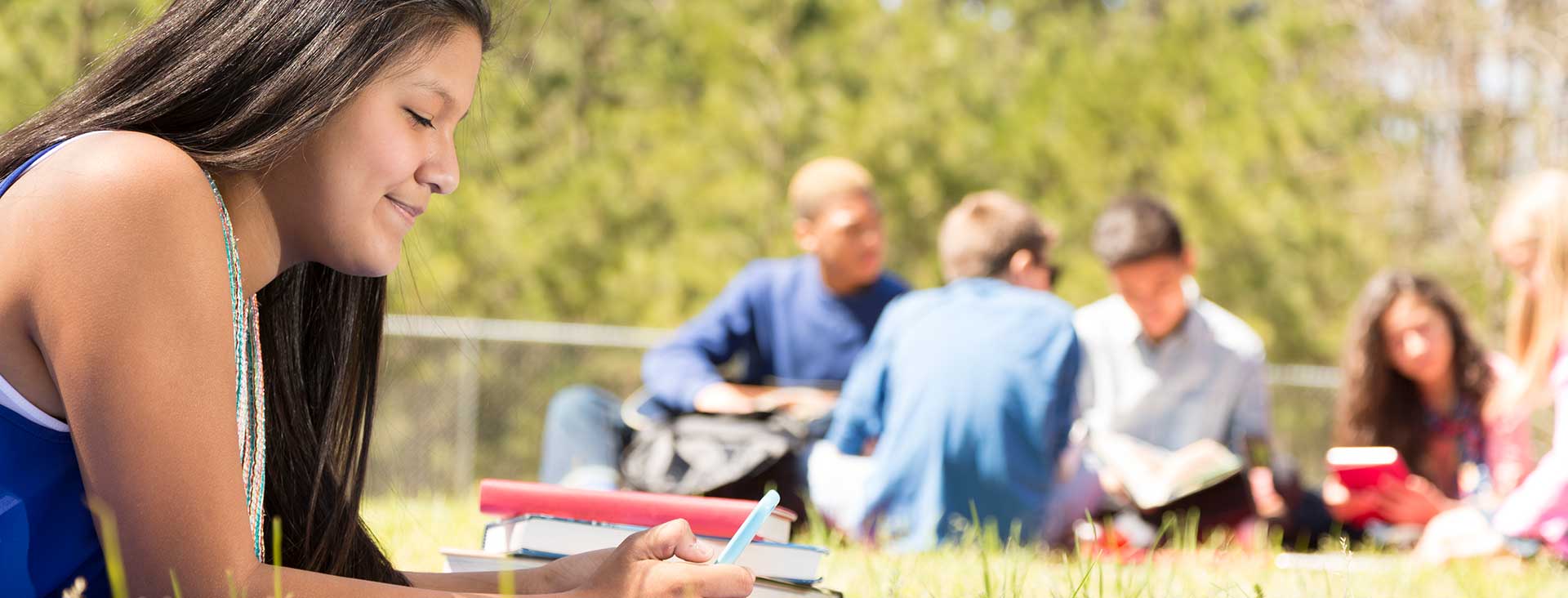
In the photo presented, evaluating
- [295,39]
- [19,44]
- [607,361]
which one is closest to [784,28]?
[607,361]

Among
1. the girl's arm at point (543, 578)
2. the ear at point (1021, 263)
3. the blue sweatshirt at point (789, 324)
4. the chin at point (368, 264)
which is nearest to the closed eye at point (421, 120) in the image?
the chin at point (368, 264)

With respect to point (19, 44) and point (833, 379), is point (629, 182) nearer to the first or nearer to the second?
point (19, 44)

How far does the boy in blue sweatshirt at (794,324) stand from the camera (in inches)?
190

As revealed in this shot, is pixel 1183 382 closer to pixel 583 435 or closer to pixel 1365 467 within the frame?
pixel 1365 467

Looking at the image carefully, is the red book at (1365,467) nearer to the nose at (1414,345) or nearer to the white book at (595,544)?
the nose at (1414,345)

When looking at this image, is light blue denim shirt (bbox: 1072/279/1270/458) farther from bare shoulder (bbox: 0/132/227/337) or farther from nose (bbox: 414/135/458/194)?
bare shoulder (bbox: 0/132/227/337)

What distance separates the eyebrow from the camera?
1462 mm

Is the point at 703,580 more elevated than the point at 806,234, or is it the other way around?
the point at 806,234

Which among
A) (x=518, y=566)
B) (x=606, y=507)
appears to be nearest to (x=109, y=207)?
(x=518, y=566)

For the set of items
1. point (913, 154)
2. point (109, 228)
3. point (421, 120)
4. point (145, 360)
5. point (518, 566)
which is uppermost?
point (913, 154)

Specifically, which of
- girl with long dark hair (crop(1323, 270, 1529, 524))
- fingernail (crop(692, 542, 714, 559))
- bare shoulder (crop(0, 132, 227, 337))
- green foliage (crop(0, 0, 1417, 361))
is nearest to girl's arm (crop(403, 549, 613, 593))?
fingernail (crop(692, 542, 714, 559))

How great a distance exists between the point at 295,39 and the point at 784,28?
8.90 meters

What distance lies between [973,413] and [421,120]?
2.48m

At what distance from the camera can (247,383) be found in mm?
1514
